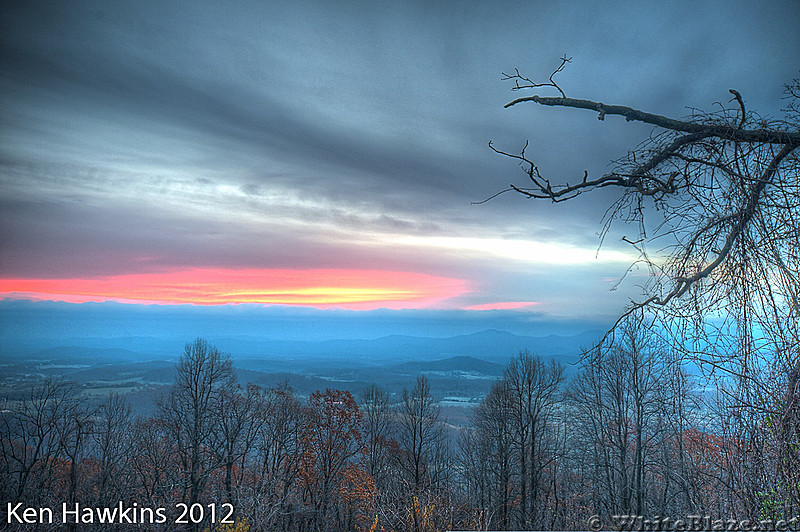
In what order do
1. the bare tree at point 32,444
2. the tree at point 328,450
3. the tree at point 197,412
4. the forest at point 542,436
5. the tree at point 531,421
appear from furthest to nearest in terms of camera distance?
the tree at point 328,450
the tree at point 531,421
the tree at point 197,412
the bare tree at point 32,444
the forest at point 542,436

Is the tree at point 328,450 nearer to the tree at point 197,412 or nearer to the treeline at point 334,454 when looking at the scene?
the treeline at point 334,454

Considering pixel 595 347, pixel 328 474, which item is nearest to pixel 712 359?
pixel 595 347

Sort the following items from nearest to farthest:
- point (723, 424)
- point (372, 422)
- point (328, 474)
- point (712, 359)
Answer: point (712, 359) → point (723, 424) → point (328, 474) → point (372, 422)

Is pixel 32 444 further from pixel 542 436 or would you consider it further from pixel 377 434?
pixel 542 436

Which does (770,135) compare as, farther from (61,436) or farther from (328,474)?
(61,436)

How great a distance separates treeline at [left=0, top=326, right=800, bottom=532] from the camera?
15.0m

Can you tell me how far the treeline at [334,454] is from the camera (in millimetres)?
15031

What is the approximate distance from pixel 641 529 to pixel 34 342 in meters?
116

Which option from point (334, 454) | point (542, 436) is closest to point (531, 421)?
point (542, 436)

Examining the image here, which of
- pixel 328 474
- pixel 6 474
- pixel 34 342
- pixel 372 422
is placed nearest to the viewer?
pixel 6 474

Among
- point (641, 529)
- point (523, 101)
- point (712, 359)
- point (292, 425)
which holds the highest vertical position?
point (523, 101)

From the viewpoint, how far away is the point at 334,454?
21844 millimetres

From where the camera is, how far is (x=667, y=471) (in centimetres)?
1369

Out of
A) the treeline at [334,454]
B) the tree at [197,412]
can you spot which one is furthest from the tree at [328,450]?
the tree at [197,412]
